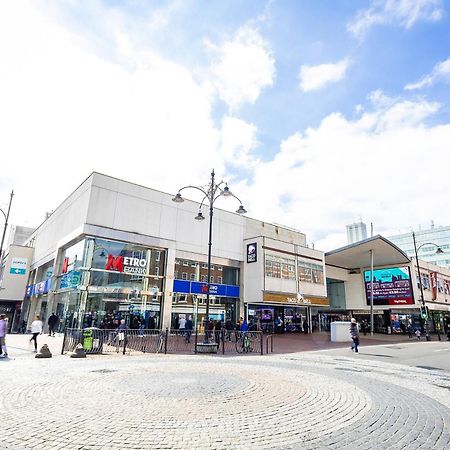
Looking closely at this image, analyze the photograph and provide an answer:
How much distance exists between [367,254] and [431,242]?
80.4m

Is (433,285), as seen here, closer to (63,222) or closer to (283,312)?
(283,312)

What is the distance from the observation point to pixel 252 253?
114 ft

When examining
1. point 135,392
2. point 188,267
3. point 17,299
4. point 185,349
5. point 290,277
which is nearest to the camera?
point 135,392

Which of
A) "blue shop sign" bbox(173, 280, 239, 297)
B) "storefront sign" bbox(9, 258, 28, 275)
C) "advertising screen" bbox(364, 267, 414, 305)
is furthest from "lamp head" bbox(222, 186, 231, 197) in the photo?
"storefront sign" bbox(9, 258, 28, 275)

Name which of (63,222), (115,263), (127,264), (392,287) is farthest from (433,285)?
(63,222)

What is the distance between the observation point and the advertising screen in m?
41.6

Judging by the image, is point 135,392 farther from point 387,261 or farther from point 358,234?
point 358,234

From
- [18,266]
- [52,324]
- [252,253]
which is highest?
[252,253]

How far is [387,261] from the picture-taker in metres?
44.2

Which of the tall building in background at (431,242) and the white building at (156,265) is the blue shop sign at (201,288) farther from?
the tall building in background at (431,242)

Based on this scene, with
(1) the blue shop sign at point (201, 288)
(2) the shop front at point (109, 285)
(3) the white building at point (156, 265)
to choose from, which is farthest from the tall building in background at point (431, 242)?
(2) the shop front at point (109, 285)

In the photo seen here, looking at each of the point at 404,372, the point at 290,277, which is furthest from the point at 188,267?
the point at 404,372


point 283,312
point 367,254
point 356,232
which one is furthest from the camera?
point 356,232

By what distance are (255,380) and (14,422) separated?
579 cm
